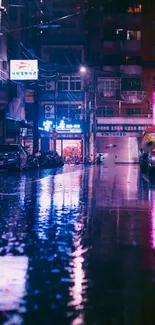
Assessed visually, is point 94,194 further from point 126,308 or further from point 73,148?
point 73,148

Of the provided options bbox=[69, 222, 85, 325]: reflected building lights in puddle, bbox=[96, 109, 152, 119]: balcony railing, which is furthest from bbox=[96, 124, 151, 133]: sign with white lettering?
bbox=[69, 222, 85, 325]: reflected building lights in puddle

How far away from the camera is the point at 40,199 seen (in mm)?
13555

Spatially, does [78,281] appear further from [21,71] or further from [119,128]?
[119,128]

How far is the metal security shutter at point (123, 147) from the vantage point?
65688 mm

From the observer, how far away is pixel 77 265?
5.93m

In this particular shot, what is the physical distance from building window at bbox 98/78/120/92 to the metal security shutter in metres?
6.26

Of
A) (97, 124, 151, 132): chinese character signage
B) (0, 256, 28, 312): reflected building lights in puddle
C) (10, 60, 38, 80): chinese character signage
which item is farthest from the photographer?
(97, 124, 151, 132): chinese character signage

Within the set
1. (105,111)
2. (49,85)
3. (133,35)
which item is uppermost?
(133,35)

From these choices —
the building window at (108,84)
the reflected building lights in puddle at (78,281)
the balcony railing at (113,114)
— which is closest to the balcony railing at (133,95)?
the building window at (108,84)

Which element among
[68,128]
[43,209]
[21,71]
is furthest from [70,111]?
[43,209]

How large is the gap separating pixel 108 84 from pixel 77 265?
Answer: 5891cm

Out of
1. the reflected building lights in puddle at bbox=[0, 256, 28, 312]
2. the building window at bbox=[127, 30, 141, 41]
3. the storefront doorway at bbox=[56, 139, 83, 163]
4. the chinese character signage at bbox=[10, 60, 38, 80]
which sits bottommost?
the reflected building lights in puddle at bbox=[0, 256, 28, 312]

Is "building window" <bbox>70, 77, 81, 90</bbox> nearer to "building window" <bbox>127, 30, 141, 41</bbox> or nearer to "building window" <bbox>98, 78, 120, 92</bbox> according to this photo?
"building window" <bbox>98, 78, 120, 92</bbox>

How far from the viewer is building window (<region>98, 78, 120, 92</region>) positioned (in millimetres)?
63500
